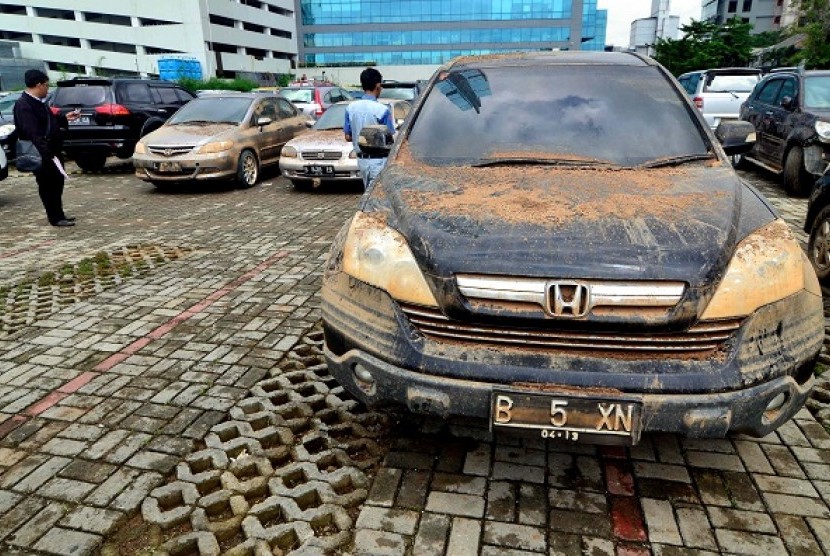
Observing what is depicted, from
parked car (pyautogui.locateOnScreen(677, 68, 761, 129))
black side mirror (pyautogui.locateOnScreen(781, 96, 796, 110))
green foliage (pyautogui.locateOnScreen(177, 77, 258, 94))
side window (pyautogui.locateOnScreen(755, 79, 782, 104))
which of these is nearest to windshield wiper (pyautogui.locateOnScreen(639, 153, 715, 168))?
black side mirror (pyautogui.locateOnScreen(781, 96, 796, 110))

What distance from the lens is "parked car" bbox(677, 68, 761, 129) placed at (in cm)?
1227

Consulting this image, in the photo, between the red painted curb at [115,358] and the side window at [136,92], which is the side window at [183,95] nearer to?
the side window at [136,92]

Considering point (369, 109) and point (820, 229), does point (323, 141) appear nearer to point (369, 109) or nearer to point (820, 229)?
point (369, 109)

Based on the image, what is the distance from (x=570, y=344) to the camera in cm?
214

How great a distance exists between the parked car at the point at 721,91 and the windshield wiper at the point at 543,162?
1006 centimetres

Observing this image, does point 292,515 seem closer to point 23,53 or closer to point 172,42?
point 172,42

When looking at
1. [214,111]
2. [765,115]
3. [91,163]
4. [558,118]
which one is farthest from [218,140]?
[765,115]

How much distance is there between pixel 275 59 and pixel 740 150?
79753 millimetres

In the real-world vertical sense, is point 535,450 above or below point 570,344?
below

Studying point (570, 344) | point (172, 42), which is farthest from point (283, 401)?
point (172, 42)

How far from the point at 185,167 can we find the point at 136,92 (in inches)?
159

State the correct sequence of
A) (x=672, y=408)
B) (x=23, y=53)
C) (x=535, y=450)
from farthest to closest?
(x=23, y=53) < (x=535, y=450) < (x=672, y=408)

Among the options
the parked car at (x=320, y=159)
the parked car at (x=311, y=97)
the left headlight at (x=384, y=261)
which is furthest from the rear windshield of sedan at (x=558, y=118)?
the parked car at (x=311, y=97)

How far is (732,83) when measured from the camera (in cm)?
1316
